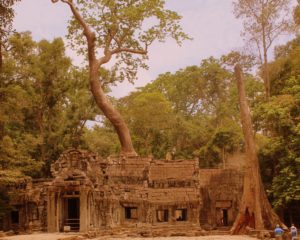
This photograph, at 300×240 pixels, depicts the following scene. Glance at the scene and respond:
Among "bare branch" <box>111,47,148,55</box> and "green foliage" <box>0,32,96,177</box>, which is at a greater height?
"bare branch" <box>111,47,148,55</box>

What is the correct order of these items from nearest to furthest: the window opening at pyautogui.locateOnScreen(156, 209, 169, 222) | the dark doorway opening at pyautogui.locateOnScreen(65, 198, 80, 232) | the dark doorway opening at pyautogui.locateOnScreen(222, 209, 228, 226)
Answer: the dark doorway opening at pyautogui.locateOnScreen(65, 198, 80, 232) < the window opening at pyautogui.locateOnScreen(156, 209, 169, 222) < the dark doorway opening at pyautogui.locateOnScreen(222, 209, 228, 226)

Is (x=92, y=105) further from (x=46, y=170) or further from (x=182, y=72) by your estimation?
(x=182, y=72)

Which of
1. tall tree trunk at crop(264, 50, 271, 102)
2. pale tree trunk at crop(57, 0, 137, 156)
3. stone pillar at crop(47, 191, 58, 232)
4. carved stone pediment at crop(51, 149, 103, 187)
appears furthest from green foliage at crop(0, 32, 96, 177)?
tall tree trunk at crop(264, 50, 271, 102)

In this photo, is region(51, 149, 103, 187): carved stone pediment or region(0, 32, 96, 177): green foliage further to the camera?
region(0, 32, 96, 177): green foliage

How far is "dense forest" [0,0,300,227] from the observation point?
26.0 m

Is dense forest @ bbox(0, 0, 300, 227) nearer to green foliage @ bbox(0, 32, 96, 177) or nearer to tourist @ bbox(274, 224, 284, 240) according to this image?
green foliage @ bbox(0, 32, 96, 177)

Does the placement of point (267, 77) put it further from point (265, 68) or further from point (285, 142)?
point (285, 142)

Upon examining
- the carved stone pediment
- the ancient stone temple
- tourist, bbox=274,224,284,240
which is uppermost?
the carved stone pediment

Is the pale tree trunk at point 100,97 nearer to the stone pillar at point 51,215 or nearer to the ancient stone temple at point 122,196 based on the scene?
the ancient stone temple at point 122,196

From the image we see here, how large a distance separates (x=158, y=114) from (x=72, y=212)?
631 inches

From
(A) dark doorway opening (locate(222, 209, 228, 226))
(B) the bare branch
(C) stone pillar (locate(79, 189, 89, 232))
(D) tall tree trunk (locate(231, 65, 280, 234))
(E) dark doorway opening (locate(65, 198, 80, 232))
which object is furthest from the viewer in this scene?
(B) the bare branch

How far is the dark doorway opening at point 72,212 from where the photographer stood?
24.1 metres

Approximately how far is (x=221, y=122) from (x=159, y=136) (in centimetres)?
766

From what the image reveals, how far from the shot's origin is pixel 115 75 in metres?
37.8
